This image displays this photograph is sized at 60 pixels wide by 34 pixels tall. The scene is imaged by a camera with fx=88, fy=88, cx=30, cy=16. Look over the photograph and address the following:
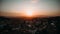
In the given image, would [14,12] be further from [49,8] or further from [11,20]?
[49,8]

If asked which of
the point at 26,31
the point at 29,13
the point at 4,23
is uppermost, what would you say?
the point at 29,13

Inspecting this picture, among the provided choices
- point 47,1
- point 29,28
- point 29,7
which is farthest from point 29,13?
point 47,1

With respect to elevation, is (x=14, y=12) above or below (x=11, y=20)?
above

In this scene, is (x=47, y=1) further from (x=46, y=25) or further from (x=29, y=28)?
(x=29, y=28)

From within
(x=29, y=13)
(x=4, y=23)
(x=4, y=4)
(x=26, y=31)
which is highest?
(x=4, y=4)

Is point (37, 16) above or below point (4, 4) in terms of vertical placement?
below

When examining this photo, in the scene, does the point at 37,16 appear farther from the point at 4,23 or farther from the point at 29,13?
the point at 4,23

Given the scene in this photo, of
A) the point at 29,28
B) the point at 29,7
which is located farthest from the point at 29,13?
the point at 29,28
